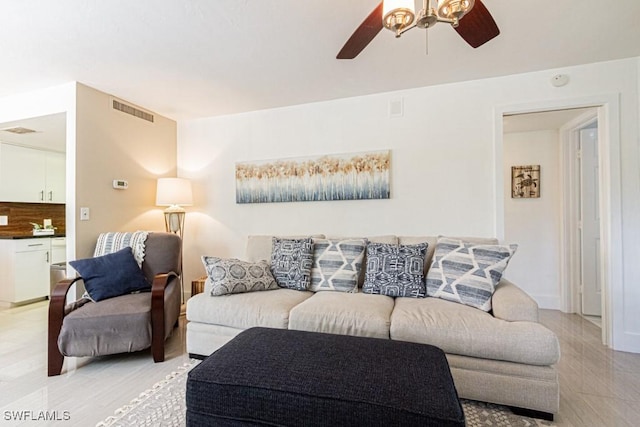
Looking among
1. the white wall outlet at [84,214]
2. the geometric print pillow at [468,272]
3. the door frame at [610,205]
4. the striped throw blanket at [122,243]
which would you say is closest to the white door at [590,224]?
the door frame at [610,205]

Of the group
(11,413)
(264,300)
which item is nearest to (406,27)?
(264,300)

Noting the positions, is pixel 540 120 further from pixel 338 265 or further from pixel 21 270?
pixel 21 270

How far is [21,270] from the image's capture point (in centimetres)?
366

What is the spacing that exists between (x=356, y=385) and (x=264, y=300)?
3.83 feet

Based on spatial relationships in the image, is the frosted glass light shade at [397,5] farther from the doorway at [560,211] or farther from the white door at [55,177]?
the white door at [55,177]

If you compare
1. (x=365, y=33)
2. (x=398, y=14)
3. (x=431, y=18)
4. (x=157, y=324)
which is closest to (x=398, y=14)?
(x=398, y=14)

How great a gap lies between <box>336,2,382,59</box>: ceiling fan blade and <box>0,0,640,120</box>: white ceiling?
31 cm

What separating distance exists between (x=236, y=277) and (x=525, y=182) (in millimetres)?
3544

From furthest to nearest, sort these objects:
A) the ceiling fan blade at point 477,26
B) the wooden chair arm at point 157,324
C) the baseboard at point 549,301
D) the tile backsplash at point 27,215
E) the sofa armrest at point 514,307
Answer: the tile backsplash at point 27,215, the baseboard at point 549,301, the wooden chair arm at point 157,324, the sofa armrest at point 514,307, the ceiling fan blade at point 477,26

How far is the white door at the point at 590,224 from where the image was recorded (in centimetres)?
325

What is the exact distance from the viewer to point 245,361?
4.37 feet

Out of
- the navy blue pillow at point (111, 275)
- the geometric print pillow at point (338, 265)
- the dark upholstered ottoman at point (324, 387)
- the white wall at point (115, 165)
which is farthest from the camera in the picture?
the white wall at point (115, 165)

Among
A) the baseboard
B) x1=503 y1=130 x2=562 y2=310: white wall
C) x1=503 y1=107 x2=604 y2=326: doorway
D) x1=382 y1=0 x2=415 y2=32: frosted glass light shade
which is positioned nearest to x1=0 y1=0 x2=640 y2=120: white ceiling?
x1=382 y1=0 x2=415 y2=32: frosted glass light shade

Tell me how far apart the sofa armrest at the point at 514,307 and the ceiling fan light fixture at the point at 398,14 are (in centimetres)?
164
